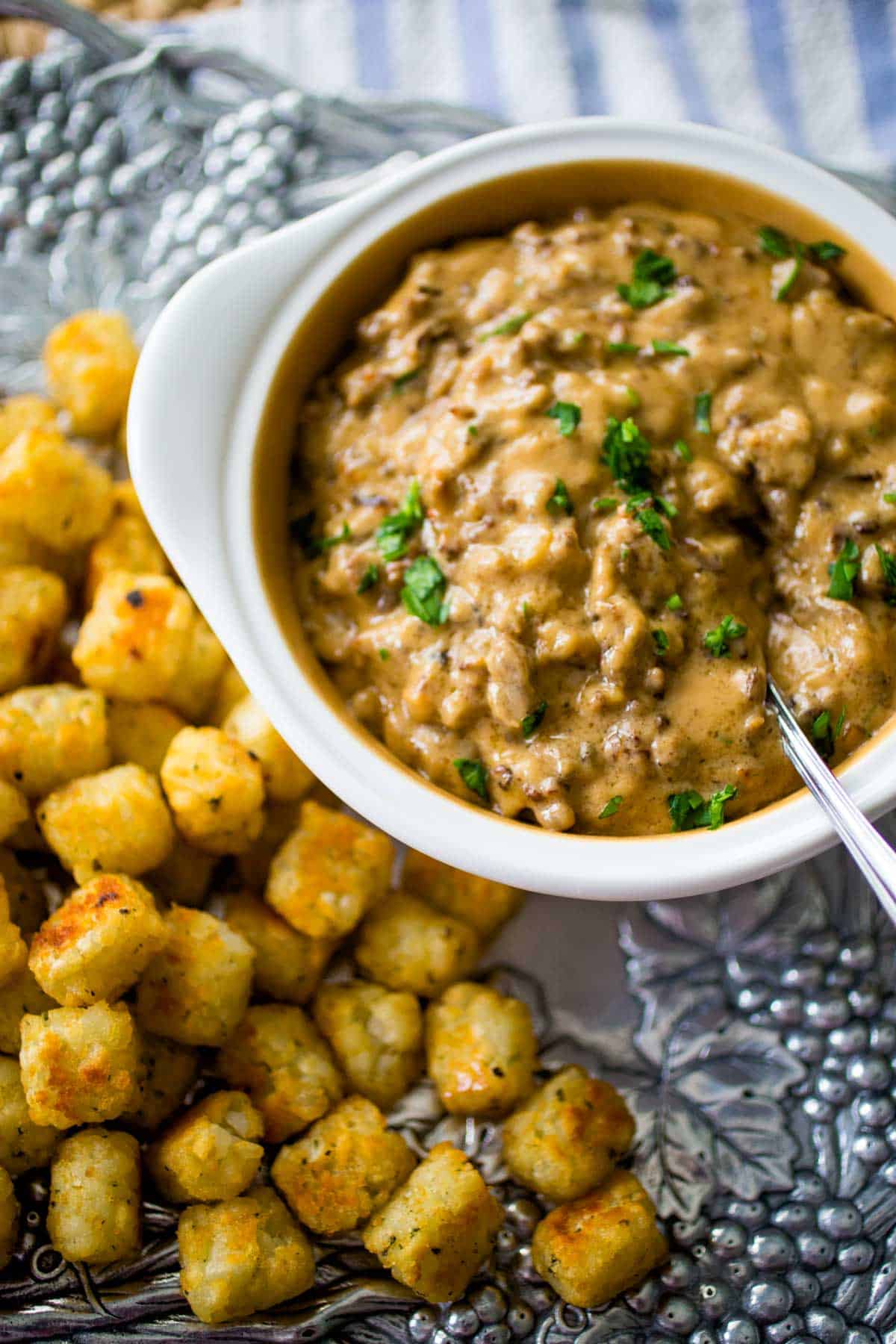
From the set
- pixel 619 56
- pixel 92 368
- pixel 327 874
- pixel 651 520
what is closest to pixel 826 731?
pixel 651 520

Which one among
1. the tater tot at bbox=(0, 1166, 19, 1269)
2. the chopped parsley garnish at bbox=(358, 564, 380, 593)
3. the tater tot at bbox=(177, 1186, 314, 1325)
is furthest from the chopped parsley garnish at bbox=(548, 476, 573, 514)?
the tater tot at bbox=(0, 1166, 19, 1269)

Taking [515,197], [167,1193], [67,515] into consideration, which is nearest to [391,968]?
[167,1193]

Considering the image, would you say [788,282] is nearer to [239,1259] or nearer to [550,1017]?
[550,1017]

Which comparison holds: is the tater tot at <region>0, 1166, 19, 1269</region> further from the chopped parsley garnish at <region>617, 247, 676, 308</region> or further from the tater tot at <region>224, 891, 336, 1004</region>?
the chopped parsley garnish at <region>617, 247, 676, 308</region>

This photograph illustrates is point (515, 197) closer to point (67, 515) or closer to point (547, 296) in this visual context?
point (547, 296)

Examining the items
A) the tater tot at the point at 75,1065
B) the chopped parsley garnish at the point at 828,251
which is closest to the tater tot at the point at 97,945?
the tater tot at the point at 75,1065
